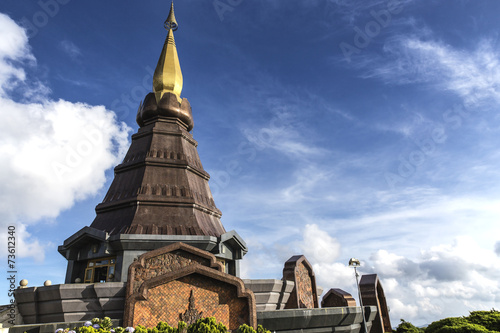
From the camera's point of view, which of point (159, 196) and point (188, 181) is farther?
point (188, 181)

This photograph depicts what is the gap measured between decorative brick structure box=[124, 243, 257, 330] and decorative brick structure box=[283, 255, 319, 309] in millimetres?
5136

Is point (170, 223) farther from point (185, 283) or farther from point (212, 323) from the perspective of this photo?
point (212, 323)

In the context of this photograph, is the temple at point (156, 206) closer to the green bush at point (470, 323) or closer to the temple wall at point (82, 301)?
the temple wall at point (82, 301)

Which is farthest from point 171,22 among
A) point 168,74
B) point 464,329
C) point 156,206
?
point 464,329

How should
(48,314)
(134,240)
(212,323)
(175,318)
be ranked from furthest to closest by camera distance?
(134,240), (48,314), (175,318), (212,323)

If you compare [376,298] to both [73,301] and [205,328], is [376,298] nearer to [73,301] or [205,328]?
[205,328]

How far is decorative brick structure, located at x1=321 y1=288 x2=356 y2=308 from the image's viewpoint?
1804 cm

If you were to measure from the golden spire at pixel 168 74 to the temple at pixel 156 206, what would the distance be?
0.24ft

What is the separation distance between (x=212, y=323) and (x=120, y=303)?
4.68 meters

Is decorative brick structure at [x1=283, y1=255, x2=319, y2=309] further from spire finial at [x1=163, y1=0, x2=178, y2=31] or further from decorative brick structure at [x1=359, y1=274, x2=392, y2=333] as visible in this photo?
spire finial at [x1=163, y1=0, x2=178, y2=31]

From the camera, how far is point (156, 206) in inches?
748

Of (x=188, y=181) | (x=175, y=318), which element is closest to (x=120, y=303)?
(x=175, y=318)

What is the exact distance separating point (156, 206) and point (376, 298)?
518 inches

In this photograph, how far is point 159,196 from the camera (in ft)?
63.1
